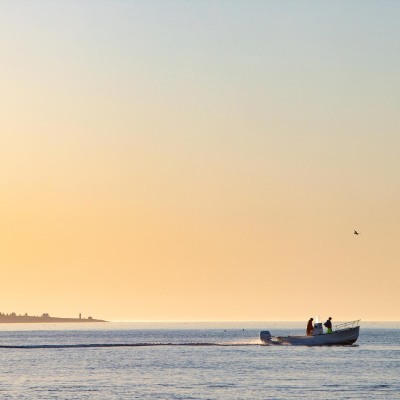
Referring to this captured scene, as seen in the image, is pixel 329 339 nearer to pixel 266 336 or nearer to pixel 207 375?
pixel 266 336

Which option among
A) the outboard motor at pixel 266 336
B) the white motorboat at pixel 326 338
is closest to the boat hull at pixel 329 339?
the white motorboat at pixel 326 338

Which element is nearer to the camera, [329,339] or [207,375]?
[207,375]

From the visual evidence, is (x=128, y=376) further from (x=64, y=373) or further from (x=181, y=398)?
(x=181, y=398)

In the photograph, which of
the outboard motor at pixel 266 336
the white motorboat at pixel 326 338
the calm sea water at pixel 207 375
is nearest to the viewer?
the calm sea water at pixel 207 375

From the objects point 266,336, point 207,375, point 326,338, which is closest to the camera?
point 207,375

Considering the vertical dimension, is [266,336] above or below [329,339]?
above

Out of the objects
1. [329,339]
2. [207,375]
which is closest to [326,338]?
[329,339]

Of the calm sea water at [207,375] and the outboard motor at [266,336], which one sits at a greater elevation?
the outboard motor at [266,336]

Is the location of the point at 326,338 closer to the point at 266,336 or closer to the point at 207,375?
the point at 266,336

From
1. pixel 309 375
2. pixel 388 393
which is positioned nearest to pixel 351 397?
pixel 388 393

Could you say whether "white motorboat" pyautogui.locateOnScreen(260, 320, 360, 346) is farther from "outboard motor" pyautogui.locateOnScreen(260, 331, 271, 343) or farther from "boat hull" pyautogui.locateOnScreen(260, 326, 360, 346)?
"outboard motor" pyautogui.locateOnScreen(260, 331, 271, 343)

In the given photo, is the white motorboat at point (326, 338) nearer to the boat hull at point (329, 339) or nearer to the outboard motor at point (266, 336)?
the boat hull at point (329, 339)

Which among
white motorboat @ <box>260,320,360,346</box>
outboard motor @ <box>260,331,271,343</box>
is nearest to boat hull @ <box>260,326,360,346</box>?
white motorboat @ <box>260,320,360,346</box>

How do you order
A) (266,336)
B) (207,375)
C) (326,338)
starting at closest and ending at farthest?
1. (207,375)
2. (326,338)
3. (266,336)
